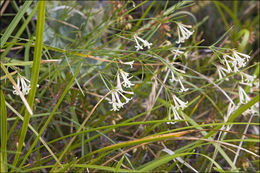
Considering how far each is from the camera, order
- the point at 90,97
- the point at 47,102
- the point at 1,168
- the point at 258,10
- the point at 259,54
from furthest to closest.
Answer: the point at 258,10 < the point at 259,54 < the point at 90,97 < the point at 47,102 < the point at 1,168

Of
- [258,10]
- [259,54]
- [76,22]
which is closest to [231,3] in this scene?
[258,10]

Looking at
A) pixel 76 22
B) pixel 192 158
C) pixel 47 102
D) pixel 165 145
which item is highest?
pixel 76 22

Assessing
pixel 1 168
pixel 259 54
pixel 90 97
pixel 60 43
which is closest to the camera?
pixel 1 168

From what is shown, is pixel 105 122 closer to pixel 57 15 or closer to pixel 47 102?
pixel 47 102

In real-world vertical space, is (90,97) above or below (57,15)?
below

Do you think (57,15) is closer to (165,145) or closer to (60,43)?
(60,43)

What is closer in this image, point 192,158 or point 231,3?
point 192,158

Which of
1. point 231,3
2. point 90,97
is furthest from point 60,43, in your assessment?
point 231,3
